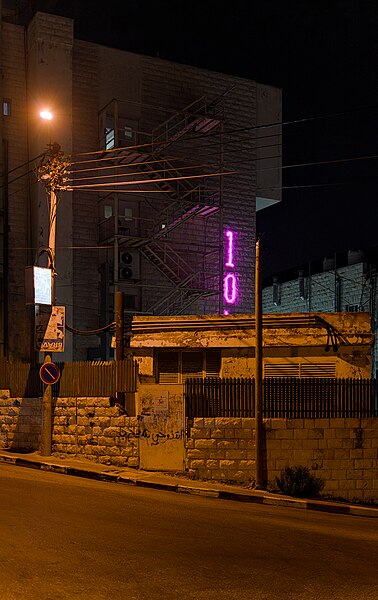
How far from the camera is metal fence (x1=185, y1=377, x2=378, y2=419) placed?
53.6ft

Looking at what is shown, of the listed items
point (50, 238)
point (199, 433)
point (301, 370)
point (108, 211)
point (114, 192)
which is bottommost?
point (199, 433)

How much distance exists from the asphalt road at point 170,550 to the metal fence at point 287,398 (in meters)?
3.51

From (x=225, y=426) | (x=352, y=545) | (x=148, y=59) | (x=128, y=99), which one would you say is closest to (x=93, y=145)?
(x=128, y=99)

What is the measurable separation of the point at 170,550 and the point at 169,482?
7.03m

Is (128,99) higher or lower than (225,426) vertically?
higher

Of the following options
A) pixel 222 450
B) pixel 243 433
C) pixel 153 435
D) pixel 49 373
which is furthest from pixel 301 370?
pixel 49 373

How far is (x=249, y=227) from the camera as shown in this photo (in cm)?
3566

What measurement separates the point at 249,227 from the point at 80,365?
1891cm

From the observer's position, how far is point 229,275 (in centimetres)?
3447

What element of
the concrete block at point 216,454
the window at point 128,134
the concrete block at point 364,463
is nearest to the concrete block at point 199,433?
the concrete block at point 216,454

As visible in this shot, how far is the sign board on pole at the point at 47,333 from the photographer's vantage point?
18.5 metres

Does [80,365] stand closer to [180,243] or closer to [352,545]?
[352,545]

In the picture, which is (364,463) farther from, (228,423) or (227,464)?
(228,423)

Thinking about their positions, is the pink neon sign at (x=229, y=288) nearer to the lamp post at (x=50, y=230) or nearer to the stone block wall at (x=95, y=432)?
the lamp post at (x=50, y=230)
